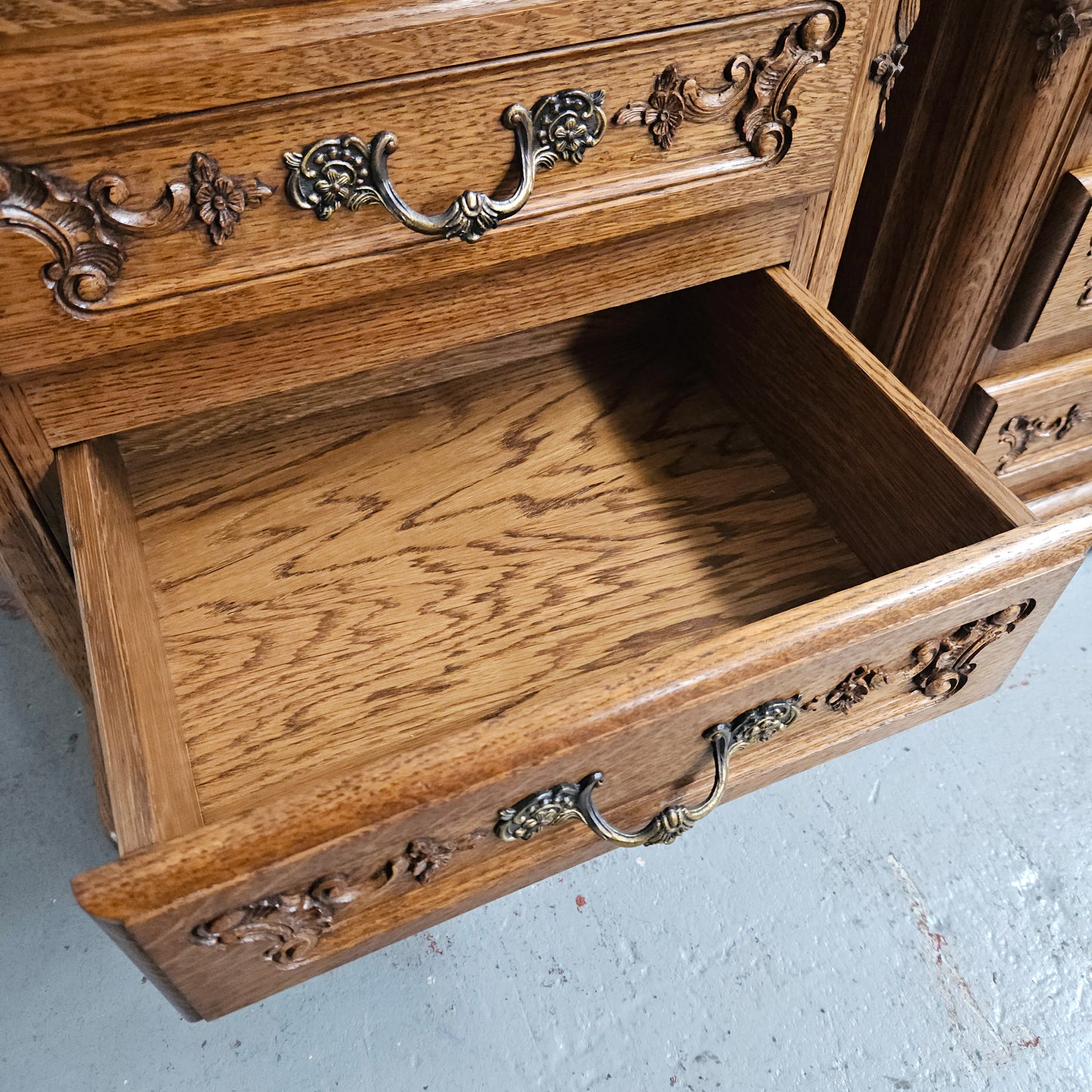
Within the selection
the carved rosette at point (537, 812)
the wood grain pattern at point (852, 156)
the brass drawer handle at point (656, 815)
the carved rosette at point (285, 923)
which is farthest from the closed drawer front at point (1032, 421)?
the carved rosette at point (285, 923)

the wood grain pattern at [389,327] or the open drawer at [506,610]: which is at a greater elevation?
the wood grain pattern at [389,327]

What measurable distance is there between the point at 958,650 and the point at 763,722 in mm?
128

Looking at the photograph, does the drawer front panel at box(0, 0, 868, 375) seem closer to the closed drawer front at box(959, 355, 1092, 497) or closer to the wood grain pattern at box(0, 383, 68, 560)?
the wood grain pattern at box(0, 383, 68, 560)

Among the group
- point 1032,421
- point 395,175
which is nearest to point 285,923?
point 395,175

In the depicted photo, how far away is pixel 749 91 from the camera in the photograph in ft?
1.75

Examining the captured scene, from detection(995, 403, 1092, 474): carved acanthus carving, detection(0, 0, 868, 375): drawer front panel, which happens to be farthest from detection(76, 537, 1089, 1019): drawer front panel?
detection(995, 403, 1092, 474): carved acanthus carving

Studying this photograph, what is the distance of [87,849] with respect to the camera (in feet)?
2.60

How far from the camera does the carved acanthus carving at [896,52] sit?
55 cm

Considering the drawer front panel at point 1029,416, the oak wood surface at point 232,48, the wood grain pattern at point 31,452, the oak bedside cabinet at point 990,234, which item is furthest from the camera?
the drawer front panel at point 1029,416

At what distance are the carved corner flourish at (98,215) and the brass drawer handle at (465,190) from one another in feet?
0.08

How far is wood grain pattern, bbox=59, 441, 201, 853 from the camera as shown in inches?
16.4

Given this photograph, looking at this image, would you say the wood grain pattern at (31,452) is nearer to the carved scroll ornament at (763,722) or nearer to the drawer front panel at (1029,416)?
the carved scroll ornament at (763,722)

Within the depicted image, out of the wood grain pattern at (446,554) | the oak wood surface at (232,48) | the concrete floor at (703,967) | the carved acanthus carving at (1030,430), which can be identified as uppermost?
the oak wood surface at (232,48)

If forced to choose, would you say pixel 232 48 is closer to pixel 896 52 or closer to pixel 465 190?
pixel 465 190
